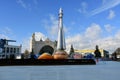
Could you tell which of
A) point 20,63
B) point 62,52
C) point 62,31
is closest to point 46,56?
point 62,52

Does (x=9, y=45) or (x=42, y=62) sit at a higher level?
(x=9, y=45)

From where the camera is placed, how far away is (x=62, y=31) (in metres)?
104

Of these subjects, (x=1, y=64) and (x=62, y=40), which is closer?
(x=1, y=64)

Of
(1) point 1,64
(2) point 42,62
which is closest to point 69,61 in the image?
(2) point 42,62

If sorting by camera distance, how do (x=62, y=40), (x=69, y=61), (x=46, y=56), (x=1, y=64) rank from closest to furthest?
(x=1, y=64), (x=69, y=61), (x=46, y=56), (x=62, y=40)

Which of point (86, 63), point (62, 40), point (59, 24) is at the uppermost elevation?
point (59, 24)

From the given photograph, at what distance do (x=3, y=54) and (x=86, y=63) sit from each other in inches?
4745

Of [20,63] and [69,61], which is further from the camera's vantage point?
[69,61]

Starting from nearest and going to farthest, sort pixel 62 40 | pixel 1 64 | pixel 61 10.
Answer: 1. pixel 1 64
2. pixel 62 40
3. pixel 61 10

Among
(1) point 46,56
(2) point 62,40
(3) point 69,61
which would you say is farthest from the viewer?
(2) point 62,40

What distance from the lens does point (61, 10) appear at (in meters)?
110

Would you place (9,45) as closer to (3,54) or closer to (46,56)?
(3,54)

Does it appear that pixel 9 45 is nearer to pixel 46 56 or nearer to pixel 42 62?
pixel 46 56

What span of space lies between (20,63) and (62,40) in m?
30.3
